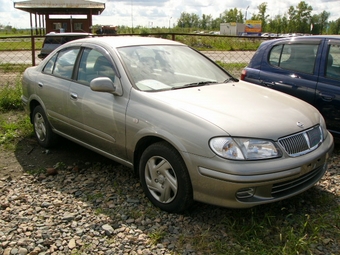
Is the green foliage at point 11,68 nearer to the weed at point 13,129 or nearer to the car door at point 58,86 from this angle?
the weed at point 13,129

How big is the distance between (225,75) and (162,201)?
192cm

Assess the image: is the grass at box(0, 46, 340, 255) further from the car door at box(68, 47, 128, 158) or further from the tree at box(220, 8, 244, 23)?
the tree at box(220, 8, 244, 23)

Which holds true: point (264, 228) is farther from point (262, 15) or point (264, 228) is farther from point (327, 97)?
point (262, 15)

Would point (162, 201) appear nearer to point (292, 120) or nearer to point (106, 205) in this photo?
point (106, 205)

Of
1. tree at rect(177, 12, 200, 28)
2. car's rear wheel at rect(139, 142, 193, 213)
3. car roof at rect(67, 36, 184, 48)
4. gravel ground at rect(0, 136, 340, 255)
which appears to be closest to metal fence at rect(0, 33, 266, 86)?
car roof at rect(67, 36, 184, 48)

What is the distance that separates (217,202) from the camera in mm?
3127

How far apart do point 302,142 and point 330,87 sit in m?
2.08

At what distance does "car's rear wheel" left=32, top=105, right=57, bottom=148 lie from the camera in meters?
5.23

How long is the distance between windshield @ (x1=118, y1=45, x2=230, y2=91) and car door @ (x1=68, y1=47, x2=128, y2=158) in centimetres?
23

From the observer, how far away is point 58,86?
476 cm

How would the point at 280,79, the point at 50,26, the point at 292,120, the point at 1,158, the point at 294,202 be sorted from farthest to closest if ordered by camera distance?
the point at 50,26 → the point at 280,79 → the point at 1,158 → the point at 294,202 → the point at 292,120

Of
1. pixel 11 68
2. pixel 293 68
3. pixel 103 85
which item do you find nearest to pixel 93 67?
pixel 103 85


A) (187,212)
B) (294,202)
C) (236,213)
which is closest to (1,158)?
(187,212)

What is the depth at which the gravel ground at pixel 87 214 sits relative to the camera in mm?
3068
